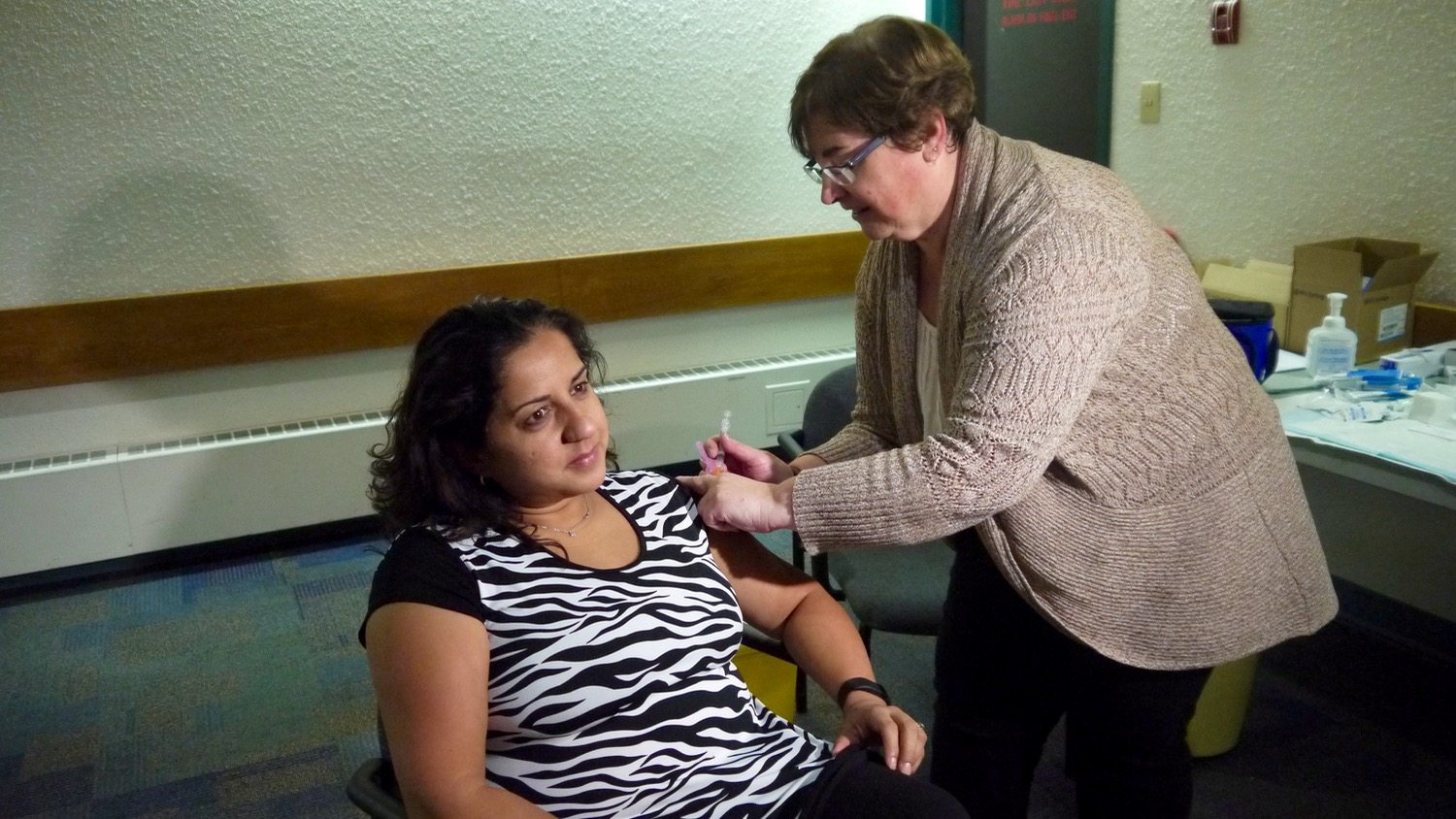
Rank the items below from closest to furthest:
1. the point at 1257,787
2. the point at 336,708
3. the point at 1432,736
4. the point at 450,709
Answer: the point at 450,709 → the point at 1257,787 → the point at 1432,736 → the point at 336,708

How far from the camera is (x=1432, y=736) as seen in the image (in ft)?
7.74

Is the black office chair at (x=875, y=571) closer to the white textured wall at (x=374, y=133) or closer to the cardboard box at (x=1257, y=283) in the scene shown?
the cardboard box at (x=1257, y=283)

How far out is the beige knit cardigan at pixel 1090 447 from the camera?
1282mm

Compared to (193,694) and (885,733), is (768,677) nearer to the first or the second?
(885,733)

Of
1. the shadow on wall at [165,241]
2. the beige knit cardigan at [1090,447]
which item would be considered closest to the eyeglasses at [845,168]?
the beige knit cardigan at [1090,447]

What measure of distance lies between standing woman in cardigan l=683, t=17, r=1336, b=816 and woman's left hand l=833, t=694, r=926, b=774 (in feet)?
0.70

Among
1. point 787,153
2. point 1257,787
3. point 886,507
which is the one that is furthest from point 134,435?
point 1257,787

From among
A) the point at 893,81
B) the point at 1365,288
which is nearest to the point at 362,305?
the point at 893,81

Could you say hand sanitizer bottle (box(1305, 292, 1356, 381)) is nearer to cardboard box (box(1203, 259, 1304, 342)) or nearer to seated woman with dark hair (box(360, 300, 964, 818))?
cardboard box (box(1203, 259, 1304, 342))

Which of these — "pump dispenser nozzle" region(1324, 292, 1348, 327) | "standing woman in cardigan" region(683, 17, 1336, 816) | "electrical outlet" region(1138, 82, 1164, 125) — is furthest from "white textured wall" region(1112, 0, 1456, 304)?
"standing woman in cardigan" region(683, 17, 1336, 816)

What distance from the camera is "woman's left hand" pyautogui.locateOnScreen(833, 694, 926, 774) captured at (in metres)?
1.37

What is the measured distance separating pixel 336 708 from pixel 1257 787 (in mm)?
2031

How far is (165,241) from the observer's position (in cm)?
326

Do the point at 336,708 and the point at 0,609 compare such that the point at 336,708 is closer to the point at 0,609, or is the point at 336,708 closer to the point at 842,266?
the point at 0,609
